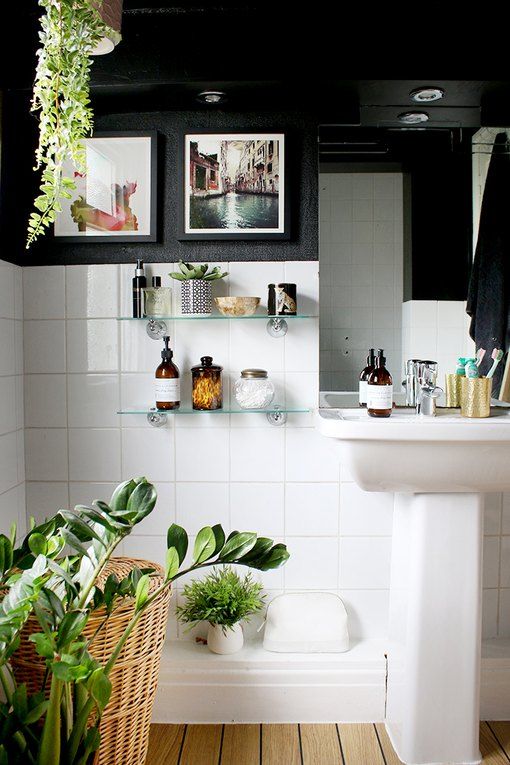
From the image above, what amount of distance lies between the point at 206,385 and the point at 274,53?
1.02 metres

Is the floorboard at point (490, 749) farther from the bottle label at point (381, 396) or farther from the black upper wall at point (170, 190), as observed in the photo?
the black upper wall at point (170, 190)

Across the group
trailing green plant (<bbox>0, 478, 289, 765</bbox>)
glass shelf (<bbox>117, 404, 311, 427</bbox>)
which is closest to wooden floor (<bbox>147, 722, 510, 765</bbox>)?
trailing green plant (<bbox>0, 478, 289, 765</bbox>)

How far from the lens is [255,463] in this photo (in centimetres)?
215

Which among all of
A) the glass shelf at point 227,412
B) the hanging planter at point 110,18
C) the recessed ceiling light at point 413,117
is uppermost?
the hanging planter at point 110,18

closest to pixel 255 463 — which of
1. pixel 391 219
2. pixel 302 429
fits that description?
pixel 302 429

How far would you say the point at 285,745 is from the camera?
6.30ft

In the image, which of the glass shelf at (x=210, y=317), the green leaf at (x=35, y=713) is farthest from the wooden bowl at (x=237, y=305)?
the green leaf at (x=35, y=713)

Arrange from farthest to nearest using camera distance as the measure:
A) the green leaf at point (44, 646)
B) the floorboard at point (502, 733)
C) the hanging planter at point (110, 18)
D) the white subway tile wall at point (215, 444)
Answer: the white subway tile wall at point (215, 444), the floorboard at point (502, 733), the hanging planter at point (110, 18), the green leaf at point (44, 646)

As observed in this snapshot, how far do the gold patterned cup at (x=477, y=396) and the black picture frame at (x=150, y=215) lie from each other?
1.09 metres

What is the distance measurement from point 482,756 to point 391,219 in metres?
1.65

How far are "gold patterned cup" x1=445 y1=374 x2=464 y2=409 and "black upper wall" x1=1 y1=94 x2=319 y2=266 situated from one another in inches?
23.4

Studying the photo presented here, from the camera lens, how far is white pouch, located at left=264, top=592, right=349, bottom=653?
2.05 m

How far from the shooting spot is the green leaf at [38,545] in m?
1.35

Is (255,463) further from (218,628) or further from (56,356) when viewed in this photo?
(56,356)
